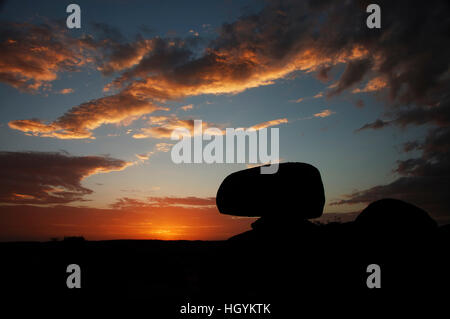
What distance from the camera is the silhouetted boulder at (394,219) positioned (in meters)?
9.14

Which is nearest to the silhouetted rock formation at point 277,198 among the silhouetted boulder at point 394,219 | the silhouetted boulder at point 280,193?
the silhouetted boulder at point 280,193

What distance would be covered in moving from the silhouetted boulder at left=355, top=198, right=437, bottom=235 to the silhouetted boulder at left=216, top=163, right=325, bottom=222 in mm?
1676

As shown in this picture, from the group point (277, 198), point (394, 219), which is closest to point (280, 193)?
point (277, 198)

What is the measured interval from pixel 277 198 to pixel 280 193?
0.23 m

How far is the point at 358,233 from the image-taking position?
32.0ft

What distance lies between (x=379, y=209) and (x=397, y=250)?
169 centimetres

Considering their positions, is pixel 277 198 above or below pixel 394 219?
above

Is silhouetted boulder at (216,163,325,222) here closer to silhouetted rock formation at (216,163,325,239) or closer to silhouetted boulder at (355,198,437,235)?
silhouetted rock formation at (216,163,325,239)

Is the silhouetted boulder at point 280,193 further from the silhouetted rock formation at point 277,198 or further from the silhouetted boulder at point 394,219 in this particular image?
the silhouetted boulder at point 394,219

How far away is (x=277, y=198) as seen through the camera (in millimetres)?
10711

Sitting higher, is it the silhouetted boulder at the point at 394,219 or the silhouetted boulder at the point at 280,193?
the silhouetted boulder at the point at 280,193

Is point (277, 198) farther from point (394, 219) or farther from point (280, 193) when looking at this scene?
point (394, 219)
